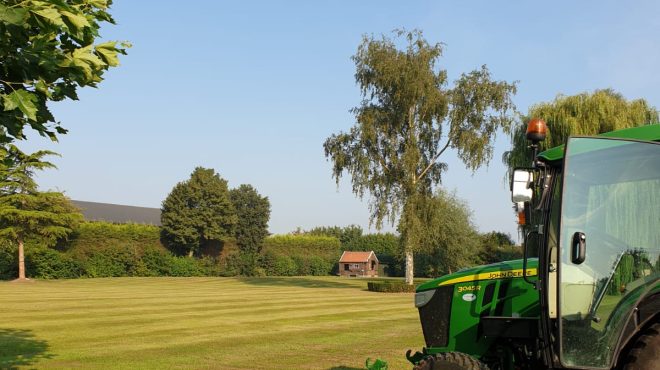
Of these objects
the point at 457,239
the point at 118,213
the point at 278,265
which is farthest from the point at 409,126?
the point at 118,213

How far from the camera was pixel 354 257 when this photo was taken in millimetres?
78688

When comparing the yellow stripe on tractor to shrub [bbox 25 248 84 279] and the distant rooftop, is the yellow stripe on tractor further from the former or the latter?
the distant rooftop

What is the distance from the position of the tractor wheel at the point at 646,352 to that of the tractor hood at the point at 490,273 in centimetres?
110

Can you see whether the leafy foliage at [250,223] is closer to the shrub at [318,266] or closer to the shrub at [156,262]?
the shrub at [318,266]

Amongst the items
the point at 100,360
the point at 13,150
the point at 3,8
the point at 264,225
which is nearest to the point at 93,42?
the point at 3,8

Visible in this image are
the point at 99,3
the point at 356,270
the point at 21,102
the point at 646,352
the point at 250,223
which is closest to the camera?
the point at 21,102

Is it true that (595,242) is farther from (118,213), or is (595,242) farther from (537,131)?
(118,213)

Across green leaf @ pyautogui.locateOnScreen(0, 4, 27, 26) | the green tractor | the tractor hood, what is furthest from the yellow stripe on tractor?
green leaf @ pyautogui.locateOnScreen(0, 4, 27, 26)

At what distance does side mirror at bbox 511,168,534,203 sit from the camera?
14.6ft

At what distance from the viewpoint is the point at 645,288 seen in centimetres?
441

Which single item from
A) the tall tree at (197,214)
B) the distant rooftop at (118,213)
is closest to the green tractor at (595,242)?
the tall tree at (197,214)

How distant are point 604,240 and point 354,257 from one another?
74743 mm

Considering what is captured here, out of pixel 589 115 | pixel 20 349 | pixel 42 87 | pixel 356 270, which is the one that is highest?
pixel 589 115

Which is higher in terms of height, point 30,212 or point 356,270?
point 30,212
